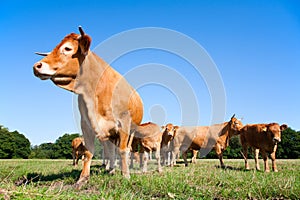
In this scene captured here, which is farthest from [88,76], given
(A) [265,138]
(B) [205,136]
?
(B) [205,136]

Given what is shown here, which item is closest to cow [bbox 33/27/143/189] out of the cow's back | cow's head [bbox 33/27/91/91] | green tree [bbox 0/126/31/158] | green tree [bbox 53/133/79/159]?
cow's head [bbox 33/27/91/91]

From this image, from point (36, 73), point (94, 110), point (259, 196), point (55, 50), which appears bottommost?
point (259, 196)

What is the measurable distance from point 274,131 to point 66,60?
8825 mm

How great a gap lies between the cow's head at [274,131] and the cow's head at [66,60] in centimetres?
845

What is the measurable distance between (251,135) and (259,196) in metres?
9.02

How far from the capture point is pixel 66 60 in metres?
5.75

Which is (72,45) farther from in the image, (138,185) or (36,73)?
(138,185)

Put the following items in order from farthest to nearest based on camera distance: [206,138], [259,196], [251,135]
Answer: [206,138]
[251,135]
[259,196]

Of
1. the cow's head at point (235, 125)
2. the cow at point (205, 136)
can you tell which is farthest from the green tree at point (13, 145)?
the cow's head at point (235, 125)

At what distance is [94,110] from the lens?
6004mm

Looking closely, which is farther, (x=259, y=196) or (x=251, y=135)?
(x=251, y=135)

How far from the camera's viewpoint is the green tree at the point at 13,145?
2561 inches

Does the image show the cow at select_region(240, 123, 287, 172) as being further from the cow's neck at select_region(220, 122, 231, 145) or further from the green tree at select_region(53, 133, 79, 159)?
the green tree at select_region(53, 133, 79, 159)

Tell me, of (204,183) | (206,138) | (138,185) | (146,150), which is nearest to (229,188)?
(204,183)
